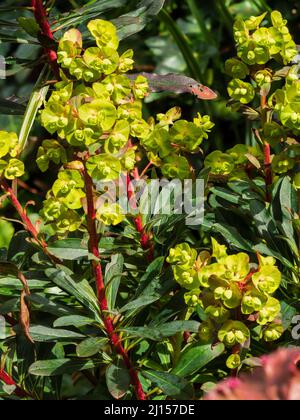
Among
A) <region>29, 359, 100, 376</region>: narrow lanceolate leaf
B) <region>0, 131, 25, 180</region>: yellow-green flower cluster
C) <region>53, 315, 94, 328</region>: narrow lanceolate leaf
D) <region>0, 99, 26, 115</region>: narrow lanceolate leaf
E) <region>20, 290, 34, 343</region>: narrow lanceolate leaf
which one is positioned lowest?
<region>29, 359, 100, 376</region>: narrow lanceolate leaf

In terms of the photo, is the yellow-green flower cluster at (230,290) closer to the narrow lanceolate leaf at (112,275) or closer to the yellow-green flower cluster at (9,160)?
the narrow lanceolate leaf at (112,275)

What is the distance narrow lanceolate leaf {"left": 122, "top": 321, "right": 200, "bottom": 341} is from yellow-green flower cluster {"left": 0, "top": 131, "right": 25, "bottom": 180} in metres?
0.34

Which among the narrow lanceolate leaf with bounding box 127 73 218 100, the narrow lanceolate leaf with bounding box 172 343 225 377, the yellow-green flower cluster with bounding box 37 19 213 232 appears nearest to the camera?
the yellow-green flower cluster with bounding box 37 19 213 232

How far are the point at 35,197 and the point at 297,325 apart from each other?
1.94 meters

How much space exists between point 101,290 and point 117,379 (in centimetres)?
15

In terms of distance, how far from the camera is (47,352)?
147 cm

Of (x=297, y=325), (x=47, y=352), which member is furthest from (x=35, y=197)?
(x=297, y=325)

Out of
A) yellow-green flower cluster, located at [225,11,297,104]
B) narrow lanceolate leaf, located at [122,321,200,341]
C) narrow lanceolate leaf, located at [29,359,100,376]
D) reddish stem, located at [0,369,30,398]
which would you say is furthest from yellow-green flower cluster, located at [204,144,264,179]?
reddish stem, located at [0,369,30,398]

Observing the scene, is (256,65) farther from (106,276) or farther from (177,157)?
(106,276)

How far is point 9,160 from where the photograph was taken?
132 cm

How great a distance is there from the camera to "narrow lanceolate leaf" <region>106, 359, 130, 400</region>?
1.22 metres

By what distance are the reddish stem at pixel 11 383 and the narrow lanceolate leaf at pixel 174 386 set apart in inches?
Answer: 11.4

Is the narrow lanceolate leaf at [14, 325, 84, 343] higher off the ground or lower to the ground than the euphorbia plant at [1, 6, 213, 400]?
lower

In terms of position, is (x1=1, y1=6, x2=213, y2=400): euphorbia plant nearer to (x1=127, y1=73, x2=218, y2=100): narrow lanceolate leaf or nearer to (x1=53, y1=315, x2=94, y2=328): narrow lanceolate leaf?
(x1=53, y1=315, x2=94, y2=328): narrow lanceolate leaf
